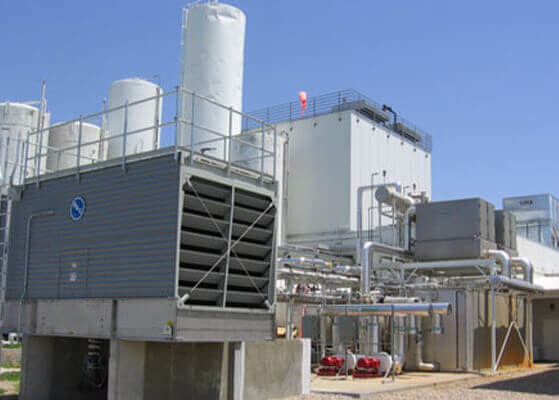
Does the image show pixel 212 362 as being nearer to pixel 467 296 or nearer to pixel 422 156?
pixel 467 296

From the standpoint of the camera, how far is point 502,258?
77.7ft

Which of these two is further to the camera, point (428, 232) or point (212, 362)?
point (428, 232)

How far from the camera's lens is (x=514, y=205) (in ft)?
144

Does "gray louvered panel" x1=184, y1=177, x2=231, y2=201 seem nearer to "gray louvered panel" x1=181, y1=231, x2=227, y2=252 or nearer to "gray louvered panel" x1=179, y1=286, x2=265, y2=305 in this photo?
"gray louvered panel" x1=181, y1=231, x2=227, y2=252

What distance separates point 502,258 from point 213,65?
12.4m

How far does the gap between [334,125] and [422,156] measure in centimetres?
751

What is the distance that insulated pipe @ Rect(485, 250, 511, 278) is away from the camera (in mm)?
23495

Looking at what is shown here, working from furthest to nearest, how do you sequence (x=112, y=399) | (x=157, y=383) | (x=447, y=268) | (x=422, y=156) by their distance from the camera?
1. (x=422, y=156)
2. (x=447, y=268)
3. (x=157, y=383)
4. (x=112, y=399)

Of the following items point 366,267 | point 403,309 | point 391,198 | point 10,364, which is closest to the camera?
point 403,309

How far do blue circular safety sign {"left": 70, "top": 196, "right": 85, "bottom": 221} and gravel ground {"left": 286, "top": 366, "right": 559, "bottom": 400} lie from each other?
5.89 m

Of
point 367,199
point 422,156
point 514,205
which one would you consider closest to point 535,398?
point 367,199

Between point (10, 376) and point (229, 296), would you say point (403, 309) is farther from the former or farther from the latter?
point (10, 376)

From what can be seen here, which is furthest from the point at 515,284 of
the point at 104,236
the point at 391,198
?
the point at 104,236

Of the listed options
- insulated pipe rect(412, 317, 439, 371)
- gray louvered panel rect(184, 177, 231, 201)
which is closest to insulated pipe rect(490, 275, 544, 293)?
insulated pipe rect(412, 317, 439, 371)
